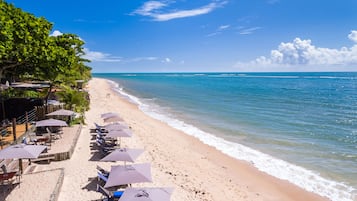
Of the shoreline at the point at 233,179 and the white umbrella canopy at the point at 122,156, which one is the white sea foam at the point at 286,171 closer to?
the shoreline at the point at 233,179

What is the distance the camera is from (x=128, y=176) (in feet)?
27.8

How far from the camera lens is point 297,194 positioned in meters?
11.1

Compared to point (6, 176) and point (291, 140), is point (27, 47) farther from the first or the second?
point (291, 140)

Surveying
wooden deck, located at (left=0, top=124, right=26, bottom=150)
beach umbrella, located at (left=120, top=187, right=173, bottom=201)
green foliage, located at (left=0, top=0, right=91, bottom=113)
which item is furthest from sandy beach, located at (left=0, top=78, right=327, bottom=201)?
green foliage, located at (left=0, top=0, right=91, bottom=113)

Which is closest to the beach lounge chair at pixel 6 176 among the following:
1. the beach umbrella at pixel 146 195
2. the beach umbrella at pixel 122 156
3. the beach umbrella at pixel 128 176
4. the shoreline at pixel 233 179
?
the beach umbrella at pixel 122 156

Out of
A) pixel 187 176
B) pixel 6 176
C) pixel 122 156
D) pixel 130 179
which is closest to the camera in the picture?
pixel 130 179

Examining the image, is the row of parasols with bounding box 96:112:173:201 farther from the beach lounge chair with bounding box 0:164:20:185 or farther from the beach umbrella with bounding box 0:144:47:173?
the beach lounge chair with bounding box 0:164:20:185

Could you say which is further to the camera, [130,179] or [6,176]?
[6,176]

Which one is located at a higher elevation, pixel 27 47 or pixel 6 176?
pixel 27 47

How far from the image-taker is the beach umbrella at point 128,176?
27.3 ft

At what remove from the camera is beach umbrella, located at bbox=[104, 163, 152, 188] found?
27.3 feet

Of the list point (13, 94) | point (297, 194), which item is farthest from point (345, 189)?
point (13, 94)

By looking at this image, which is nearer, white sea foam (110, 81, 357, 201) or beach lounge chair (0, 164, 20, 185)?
beach lounge chair (0, 164, 20, 185)

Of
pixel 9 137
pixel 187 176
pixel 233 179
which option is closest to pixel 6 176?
pixel 9 137
